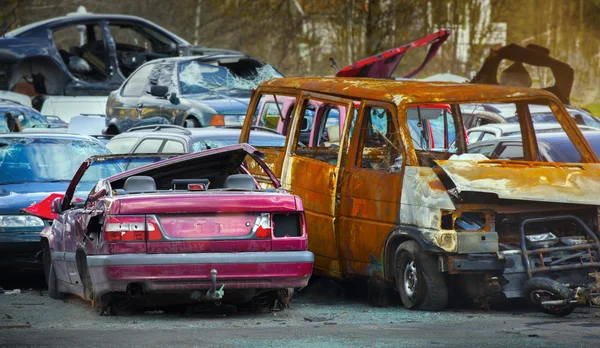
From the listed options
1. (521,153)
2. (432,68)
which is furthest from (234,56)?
(432,68)

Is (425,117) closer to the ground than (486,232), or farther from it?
farther from it

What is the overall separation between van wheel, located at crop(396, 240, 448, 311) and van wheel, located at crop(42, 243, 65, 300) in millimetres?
2868

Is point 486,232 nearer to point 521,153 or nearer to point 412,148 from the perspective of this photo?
point 412,148

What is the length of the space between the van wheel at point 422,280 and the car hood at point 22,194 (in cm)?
360

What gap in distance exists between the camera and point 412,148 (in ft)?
33.4

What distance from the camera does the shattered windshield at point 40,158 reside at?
1297 cm

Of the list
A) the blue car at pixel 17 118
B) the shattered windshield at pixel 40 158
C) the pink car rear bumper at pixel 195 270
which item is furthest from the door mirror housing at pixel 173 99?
the pink car rear bumper at pixel 195 270

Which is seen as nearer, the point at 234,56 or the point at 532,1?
the point at 234,56

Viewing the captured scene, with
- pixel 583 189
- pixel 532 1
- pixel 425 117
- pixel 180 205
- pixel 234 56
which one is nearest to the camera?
pixel 180 205

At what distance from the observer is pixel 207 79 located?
20.5m

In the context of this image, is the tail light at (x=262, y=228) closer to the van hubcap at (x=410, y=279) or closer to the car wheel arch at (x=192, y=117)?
the van hubcap at (x=410, y=279)

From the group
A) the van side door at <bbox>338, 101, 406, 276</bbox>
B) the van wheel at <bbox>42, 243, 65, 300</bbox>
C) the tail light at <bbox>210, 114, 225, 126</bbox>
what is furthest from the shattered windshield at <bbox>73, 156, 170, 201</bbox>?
the tail light at <bbox>210, 114, 225, 126</bbox>

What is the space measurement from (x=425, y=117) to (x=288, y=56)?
31.2m

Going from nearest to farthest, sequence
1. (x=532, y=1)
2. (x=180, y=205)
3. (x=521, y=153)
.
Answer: (x=180, y=205) < (x=521, y=153) < (x=532, y=1)
